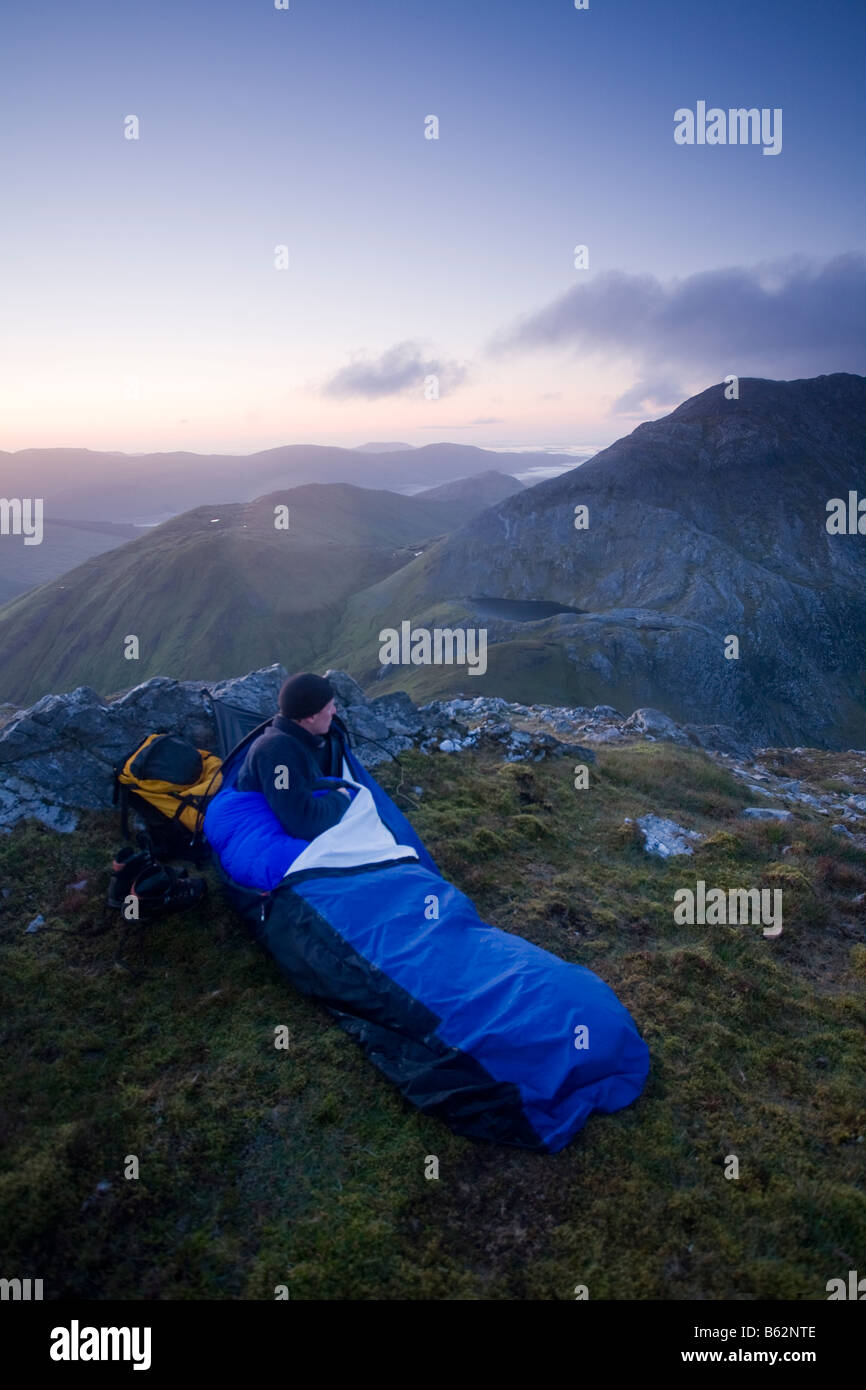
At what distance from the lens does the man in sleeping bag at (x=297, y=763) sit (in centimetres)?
716

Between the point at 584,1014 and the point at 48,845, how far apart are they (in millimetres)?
6975

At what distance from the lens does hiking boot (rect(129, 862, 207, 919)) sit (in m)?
7.34

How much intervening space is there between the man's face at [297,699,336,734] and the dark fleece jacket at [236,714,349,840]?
76 millimetres

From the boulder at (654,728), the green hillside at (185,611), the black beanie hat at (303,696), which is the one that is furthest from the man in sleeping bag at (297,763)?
the green hillside at (185,611)

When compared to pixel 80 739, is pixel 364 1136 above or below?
below

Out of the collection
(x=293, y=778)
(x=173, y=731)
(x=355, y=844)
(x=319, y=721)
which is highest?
(x=319, y=721)

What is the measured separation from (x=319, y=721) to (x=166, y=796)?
2.53 m


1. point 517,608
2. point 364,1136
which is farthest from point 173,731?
point 517,608

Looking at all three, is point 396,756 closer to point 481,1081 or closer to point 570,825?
point 570,825

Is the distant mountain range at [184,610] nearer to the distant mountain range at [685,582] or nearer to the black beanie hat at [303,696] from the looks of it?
the distant mountain range at [685,582]

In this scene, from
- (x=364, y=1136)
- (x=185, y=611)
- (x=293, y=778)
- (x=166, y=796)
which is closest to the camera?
(x=364, y=1136)

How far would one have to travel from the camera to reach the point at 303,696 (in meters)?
7.66

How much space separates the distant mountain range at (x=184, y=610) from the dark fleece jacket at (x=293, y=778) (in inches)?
4494

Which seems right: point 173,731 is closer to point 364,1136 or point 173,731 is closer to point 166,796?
point 166,796
